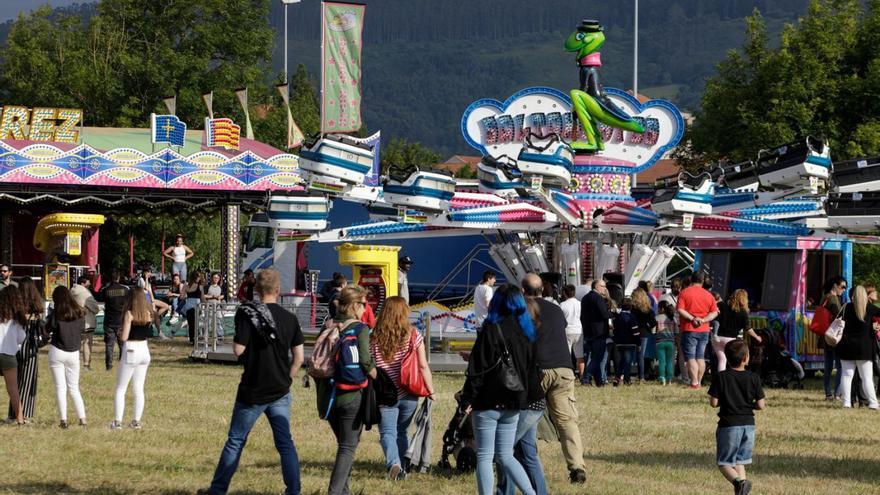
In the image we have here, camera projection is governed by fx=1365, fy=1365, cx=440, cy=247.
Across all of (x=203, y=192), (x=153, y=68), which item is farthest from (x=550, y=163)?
(x=153, y=68)

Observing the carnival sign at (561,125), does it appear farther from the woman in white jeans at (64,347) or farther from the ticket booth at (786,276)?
the woman in white jeans at (64,347)

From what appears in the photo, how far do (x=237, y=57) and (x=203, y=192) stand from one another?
1198 inches

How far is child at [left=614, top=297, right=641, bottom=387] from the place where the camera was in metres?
19.2

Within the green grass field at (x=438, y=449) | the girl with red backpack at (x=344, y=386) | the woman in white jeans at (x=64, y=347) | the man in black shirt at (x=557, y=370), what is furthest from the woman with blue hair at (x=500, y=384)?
the woman in white jeans at (x=64, y=347)

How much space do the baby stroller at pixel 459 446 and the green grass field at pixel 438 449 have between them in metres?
0.16

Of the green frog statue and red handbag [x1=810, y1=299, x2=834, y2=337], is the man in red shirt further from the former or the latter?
the green frog statue

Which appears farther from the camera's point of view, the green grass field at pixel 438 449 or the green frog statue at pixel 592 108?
the green frog statue at pixel 592 108

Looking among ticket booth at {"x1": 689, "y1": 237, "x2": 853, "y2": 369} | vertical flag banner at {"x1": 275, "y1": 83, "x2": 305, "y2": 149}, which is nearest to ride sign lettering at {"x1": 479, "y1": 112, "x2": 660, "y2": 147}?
ticket booth at {"x1": 689, "y1": 237, "x2": 853, "y2": 369}

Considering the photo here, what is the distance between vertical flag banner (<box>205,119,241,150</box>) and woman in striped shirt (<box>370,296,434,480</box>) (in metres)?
21.1

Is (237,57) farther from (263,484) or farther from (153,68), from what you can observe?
(263,484)

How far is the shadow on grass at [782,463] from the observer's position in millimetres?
11375

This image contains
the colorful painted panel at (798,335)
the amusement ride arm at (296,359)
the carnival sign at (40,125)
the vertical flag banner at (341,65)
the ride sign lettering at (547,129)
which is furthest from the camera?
the carnival sign at (40,125)

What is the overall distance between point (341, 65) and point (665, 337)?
7.58m

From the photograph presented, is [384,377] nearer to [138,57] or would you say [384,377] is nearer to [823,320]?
[823,320]
